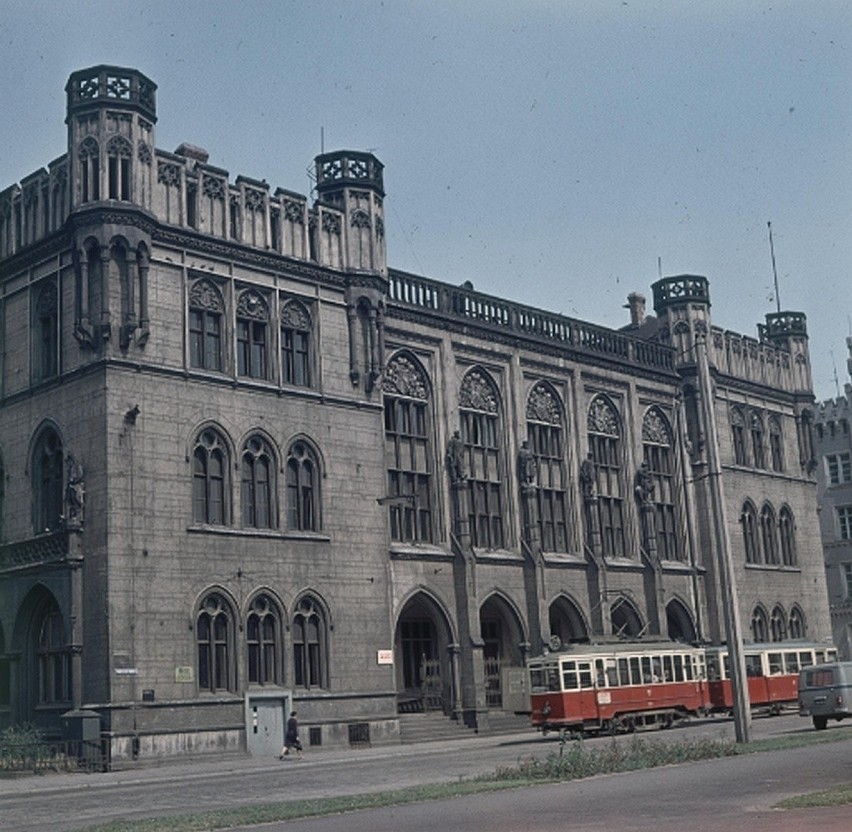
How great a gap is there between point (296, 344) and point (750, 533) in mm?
30511

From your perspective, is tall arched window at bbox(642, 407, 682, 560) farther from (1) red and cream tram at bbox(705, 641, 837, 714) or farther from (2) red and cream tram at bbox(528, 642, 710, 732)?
(2) red and cream tram at bbox(528, 642, 710, 732)

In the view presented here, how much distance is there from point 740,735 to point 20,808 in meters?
16.7

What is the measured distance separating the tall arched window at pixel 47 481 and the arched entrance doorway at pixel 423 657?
13071mm

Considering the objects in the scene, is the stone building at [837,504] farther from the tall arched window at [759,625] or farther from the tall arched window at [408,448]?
the tall arched window at [408,448]

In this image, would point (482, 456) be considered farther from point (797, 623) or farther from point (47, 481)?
point (797, 623)

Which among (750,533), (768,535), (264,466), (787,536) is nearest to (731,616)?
(264,466)

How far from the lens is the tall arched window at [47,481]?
4103 cm

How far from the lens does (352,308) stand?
47.1m

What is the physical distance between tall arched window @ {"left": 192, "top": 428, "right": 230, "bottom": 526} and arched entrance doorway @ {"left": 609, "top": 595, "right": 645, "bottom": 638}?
71.4 feet

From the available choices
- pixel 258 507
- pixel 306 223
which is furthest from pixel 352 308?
pixel 258 507

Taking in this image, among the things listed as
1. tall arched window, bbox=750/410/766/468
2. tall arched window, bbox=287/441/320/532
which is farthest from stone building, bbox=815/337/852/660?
tall arched window, bbox=287/441/320/532

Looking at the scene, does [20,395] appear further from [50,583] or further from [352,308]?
[352,308]

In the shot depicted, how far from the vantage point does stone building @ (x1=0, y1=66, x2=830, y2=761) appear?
39281 millimetres

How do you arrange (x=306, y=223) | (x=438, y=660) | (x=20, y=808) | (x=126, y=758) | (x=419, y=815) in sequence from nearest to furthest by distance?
(x=419, y=815) → (x=20, y=808) → (x=126, y=758) → (x=306, y=223) → (x=438, y=660)
